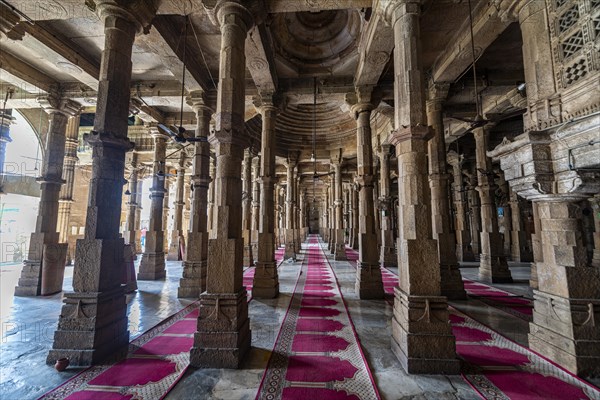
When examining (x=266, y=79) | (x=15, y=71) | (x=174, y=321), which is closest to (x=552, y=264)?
(x=174, y=321)

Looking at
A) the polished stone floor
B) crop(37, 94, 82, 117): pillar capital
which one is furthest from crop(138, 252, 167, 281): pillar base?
crop(37, 94, 82, 117): pillar capital

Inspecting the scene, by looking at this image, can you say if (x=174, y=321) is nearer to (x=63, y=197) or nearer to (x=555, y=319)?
(x=555, y=319)

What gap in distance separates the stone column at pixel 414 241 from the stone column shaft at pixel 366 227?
9.31 ft

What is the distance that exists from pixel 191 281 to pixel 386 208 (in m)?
7.93

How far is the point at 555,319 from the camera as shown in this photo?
3.60m

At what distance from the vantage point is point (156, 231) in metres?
9.14

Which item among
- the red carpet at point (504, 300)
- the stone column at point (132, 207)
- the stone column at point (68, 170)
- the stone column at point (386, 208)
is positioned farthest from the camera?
the stone column at point (132, 207)

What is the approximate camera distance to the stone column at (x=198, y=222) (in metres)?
6.74

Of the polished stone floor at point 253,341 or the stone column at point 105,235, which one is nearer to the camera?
the polished stone floor at point 253,341

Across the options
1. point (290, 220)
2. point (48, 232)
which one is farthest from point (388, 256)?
point (48, 232)

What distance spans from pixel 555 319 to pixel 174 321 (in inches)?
242

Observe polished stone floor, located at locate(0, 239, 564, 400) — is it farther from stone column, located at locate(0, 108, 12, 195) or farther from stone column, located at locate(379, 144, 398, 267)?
stone column, located at locate(379, 144, 398, 267)

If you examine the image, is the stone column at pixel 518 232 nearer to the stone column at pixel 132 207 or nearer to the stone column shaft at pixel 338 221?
the stone column shaft at pixel 338 221

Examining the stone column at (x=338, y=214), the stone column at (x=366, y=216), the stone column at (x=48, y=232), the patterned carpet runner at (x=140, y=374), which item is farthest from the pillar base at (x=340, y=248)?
the stone column at (x=48, y=232)
